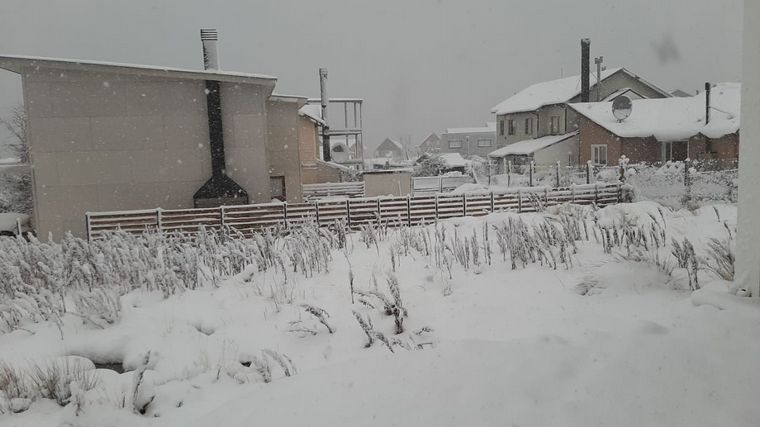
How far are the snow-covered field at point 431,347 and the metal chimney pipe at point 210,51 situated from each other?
12903mm

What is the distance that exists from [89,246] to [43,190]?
8.45m

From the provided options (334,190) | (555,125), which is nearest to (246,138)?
(334,190)

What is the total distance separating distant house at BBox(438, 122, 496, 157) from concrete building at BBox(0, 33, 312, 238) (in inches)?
2514

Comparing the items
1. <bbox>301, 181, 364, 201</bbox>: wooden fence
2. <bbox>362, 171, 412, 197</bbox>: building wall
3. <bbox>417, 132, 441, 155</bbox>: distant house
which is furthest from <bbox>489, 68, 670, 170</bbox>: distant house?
<bbox>417, 132, 441, 155</bbox>: distant house

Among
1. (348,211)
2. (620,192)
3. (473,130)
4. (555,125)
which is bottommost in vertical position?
(348,211)

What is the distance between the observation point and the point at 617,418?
321 centimetres

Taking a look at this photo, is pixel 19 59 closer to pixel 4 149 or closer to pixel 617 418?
pixel 617 418

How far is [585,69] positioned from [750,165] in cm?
3596

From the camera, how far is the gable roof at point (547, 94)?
38959 millimetres

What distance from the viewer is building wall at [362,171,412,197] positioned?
23.2 metres

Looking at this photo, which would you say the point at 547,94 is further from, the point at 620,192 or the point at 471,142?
the point at 471,142

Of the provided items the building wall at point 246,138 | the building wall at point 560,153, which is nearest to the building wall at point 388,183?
the building wall at point 246,138

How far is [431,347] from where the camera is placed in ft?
15.4

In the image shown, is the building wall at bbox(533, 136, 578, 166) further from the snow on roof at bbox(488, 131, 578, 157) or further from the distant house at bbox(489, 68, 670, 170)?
the snow on roof at bbox(488, 131, 578, 157)
